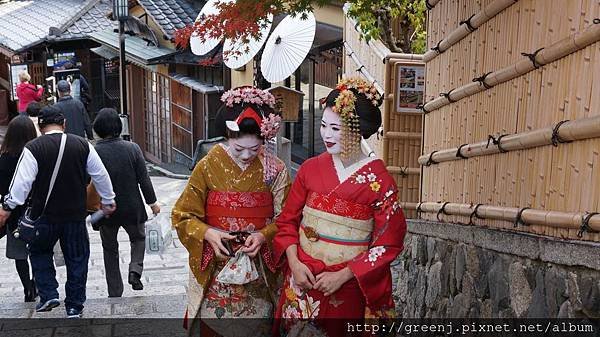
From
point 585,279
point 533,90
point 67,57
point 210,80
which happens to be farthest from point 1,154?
point 67,57

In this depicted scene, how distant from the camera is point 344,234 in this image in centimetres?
452

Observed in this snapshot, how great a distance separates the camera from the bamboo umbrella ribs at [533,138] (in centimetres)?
366

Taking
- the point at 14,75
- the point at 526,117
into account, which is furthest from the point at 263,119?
the point at 14,75

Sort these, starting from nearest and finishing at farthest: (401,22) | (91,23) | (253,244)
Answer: (253,244) < (401,22) < (91,23)

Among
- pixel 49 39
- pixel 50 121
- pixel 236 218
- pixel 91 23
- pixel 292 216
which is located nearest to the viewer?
pixel 292 216

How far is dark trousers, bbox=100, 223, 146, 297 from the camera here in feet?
24.1

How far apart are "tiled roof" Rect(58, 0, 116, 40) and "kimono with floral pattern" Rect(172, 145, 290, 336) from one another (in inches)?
798

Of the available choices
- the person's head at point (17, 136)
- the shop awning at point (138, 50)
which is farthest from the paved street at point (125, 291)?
the shop awning at point (138, 50)

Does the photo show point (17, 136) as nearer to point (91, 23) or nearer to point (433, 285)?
point (433, 285)

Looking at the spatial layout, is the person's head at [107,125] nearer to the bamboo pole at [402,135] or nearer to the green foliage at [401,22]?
the green foliage at [401,22]

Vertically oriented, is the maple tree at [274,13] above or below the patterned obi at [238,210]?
above

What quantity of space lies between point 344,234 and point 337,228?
55 millimetres

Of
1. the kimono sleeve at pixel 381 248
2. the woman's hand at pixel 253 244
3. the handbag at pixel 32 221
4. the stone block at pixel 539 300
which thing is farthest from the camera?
the handbag at pixel 32 221

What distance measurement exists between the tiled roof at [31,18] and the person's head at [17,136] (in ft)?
57.6
